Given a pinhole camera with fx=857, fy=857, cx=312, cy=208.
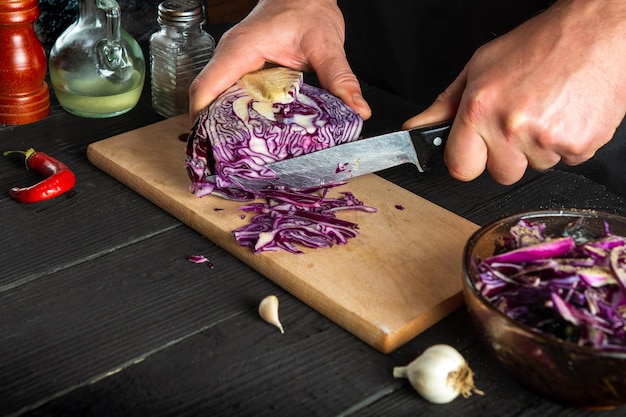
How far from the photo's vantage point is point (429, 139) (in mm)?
2275

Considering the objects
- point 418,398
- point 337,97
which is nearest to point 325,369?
point 418,398

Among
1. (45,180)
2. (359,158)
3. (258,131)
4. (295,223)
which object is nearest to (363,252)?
(295,223)

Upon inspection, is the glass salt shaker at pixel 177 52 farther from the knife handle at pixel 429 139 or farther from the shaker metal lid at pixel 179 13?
the knife handle at pixel 429 139

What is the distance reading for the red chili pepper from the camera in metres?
2.28

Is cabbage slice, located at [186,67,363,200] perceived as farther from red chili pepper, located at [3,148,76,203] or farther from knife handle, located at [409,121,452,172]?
red chili pepper, located at [3,148,76,203]

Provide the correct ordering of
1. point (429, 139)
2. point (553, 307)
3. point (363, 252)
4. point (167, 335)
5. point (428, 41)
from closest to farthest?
point (553, 307) → point (167, 335) → point (363, 252) → point (429, 139) → point (428, 41)

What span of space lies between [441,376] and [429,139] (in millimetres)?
837

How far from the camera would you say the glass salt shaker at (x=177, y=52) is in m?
2.71

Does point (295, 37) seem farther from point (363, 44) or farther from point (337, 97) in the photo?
point (363, 44)

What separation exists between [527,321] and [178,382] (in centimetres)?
67

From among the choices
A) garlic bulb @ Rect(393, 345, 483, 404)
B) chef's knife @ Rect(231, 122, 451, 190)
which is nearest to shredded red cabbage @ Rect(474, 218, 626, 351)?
garlic bulb @ Rect(393, 345, 483, 404)

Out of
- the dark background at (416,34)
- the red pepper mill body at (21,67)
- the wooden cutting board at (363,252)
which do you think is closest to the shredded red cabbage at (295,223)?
the wooden cutting board at (363,252)

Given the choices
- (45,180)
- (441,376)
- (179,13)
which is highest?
(179,13)

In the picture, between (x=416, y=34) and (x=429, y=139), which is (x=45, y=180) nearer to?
(x=429, y=139)
